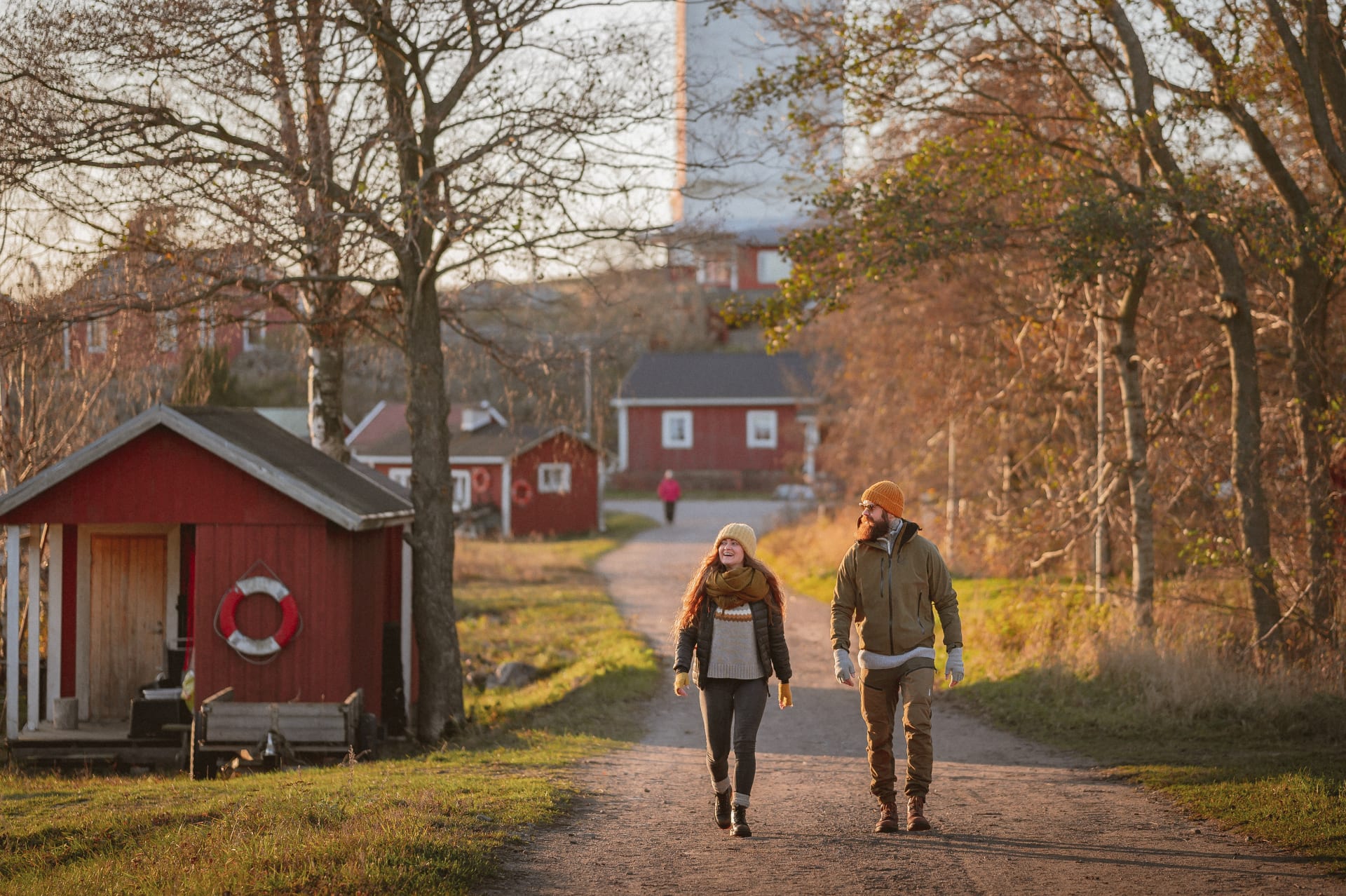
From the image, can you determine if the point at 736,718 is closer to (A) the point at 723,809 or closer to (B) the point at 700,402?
(A) the point at 723,809

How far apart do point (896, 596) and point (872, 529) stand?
40cm

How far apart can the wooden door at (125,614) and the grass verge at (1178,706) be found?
9.33m

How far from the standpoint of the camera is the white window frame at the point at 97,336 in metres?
13.6

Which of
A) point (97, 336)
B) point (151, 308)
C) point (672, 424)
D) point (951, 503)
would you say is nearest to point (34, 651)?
point (97, 336)

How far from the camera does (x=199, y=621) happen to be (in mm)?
12539

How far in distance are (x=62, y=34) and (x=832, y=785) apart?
9.11m

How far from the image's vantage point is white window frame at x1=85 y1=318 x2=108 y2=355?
1356cm

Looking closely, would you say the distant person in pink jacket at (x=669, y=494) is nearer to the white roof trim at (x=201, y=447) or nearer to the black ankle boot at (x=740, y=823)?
the white roof trim at (x=201, y=447)

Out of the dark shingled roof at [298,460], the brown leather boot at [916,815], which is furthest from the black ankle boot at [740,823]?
the dark shingled roof at [298,460]

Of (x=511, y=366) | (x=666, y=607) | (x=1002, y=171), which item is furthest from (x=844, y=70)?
(x=666, y=607)

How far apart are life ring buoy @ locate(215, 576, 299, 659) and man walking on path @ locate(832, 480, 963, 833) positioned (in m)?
6.98

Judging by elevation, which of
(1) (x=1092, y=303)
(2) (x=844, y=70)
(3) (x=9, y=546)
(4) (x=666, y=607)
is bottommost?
(4) (x=666, y=607)

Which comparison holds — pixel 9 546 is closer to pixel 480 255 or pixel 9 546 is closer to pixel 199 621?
pixel 199 621

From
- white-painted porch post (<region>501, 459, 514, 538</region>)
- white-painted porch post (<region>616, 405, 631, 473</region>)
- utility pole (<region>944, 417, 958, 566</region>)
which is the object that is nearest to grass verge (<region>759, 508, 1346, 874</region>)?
utility pole (<region>944, 417, 958, 566</region>)
